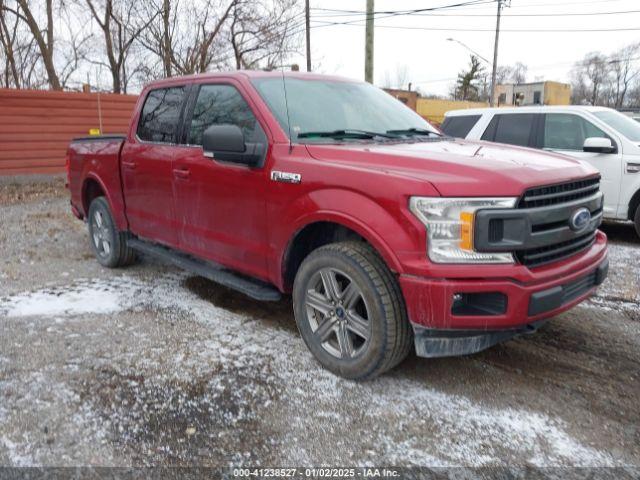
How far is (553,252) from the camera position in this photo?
Result: 305cm

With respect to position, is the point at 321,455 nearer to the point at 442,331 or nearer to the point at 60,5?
the point at 442,331

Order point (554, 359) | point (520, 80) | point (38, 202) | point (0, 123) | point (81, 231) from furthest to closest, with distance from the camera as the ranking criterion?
point (520, 80) → point (0, 123) → point (38, 202) → point (81, 231) → point (554, 359)

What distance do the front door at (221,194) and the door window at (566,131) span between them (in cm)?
502

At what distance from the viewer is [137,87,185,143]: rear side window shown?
4707mm

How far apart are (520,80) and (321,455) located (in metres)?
103

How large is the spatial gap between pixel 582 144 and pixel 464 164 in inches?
198

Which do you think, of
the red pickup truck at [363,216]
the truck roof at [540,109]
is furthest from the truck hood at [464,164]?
the truck roof at [540,109]

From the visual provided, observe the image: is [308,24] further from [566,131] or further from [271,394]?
[271,394]

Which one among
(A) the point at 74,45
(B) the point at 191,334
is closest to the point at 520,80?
(A) the point at 74,45

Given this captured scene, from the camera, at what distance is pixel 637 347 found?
3.88m

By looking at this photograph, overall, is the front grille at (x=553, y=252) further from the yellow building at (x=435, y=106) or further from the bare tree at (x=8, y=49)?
the yellow building at (x=435, y=106)

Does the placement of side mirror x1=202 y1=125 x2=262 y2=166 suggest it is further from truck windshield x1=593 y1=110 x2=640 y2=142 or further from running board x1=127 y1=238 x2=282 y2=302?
truck windshield x1=593 y1=110 x2=640 y2=142

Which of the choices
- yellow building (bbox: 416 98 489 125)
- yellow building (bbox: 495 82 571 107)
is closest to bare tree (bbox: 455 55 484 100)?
yellow building (bbox: 495 82 571 107)

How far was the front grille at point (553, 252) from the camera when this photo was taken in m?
2.90
